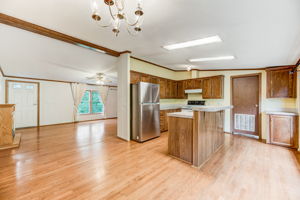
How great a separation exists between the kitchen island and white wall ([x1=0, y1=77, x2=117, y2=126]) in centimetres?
635

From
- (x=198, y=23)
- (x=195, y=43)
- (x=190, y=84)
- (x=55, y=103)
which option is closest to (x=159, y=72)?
(x=190, y=84)

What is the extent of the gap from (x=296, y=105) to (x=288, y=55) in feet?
5.28

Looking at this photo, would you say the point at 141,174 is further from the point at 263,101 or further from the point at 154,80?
the point at 263,101

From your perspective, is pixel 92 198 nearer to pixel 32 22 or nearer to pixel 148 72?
pixel 32 22

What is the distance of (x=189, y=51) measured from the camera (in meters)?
3.45

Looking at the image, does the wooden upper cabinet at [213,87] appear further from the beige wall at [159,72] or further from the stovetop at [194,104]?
the beige wall at [159,72]

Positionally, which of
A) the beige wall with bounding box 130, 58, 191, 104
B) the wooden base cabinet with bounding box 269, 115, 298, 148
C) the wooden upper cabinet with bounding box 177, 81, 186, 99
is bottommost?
the wooden base cabinet with bounding box 269, 115, 298, 148

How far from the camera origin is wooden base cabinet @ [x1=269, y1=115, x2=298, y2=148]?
11.2 feet

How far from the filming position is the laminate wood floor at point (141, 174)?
1754 mm

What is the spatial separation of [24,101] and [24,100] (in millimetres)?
45

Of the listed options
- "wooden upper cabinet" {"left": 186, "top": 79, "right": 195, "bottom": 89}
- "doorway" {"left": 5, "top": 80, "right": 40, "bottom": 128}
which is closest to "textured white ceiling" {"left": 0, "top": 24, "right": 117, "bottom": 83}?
"doorway" {"left": 5, "top": 80, "right": 40, "bottom": 128}

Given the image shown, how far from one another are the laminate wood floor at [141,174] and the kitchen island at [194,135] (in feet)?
0.56

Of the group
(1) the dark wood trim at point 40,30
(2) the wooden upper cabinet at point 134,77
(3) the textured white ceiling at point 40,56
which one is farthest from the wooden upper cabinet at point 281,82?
(1) the dark wood trim at point 40,30

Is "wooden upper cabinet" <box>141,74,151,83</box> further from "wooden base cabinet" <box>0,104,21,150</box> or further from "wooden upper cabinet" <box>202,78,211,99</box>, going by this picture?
"wooden base cabinet" <box>0,104,21,150</box>
